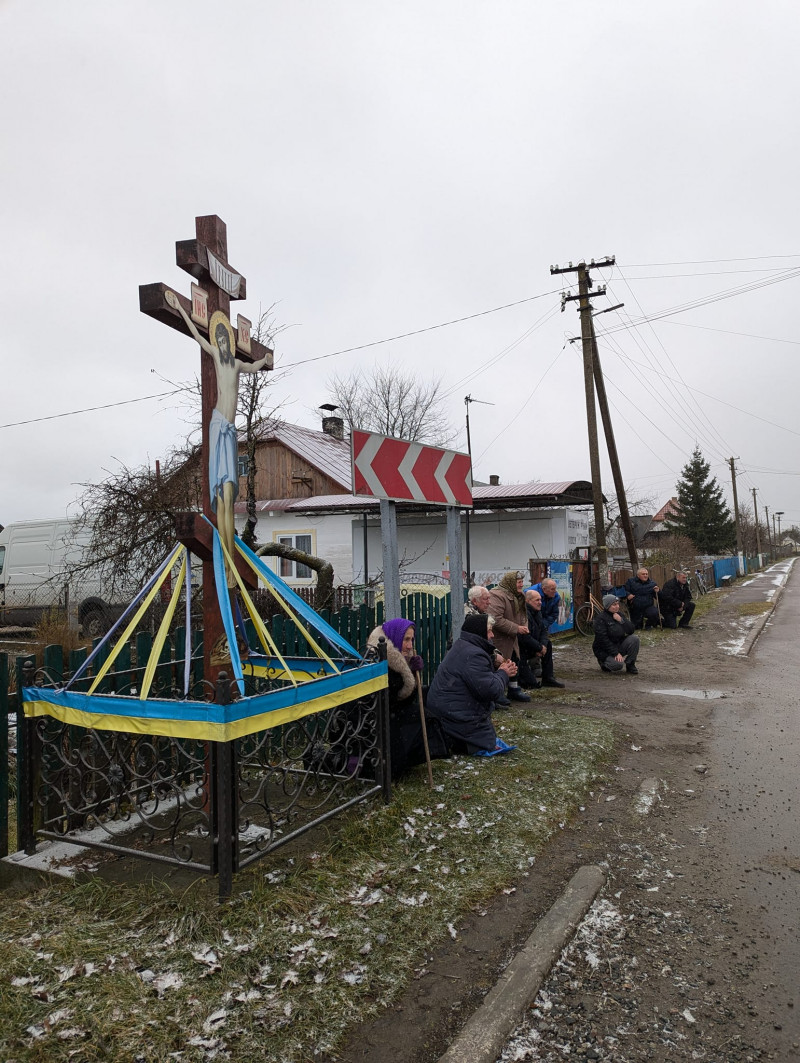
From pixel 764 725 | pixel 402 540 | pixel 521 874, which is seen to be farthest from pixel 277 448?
pixel 521 874

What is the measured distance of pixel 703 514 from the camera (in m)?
58.8

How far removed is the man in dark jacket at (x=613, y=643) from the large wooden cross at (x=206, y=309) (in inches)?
293

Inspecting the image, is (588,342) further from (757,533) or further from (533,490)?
(757,533)

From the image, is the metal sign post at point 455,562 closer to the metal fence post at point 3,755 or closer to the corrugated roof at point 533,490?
the metal fence post at point 3,755

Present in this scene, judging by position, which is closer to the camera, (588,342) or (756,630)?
(756,630)

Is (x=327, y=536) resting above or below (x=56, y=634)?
above

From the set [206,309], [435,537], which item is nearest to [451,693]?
[206,309]

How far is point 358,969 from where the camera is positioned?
289 cm

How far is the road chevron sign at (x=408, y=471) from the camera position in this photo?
564cm

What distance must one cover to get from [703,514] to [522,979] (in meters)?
61.3

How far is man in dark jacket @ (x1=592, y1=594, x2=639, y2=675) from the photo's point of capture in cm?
1036

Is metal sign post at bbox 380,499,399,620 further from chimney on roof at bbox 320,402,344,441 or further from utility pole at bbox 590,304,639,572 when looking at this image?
chimney on roof at bbox 320,402,344,441

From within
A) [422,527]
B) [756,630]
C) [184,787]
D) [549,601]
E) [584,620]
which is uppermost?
[422,527]

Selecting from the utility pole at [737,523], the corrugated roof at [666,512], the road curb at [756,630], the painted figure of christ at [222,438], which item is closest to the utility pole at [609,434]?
the road curb at [756,630]
